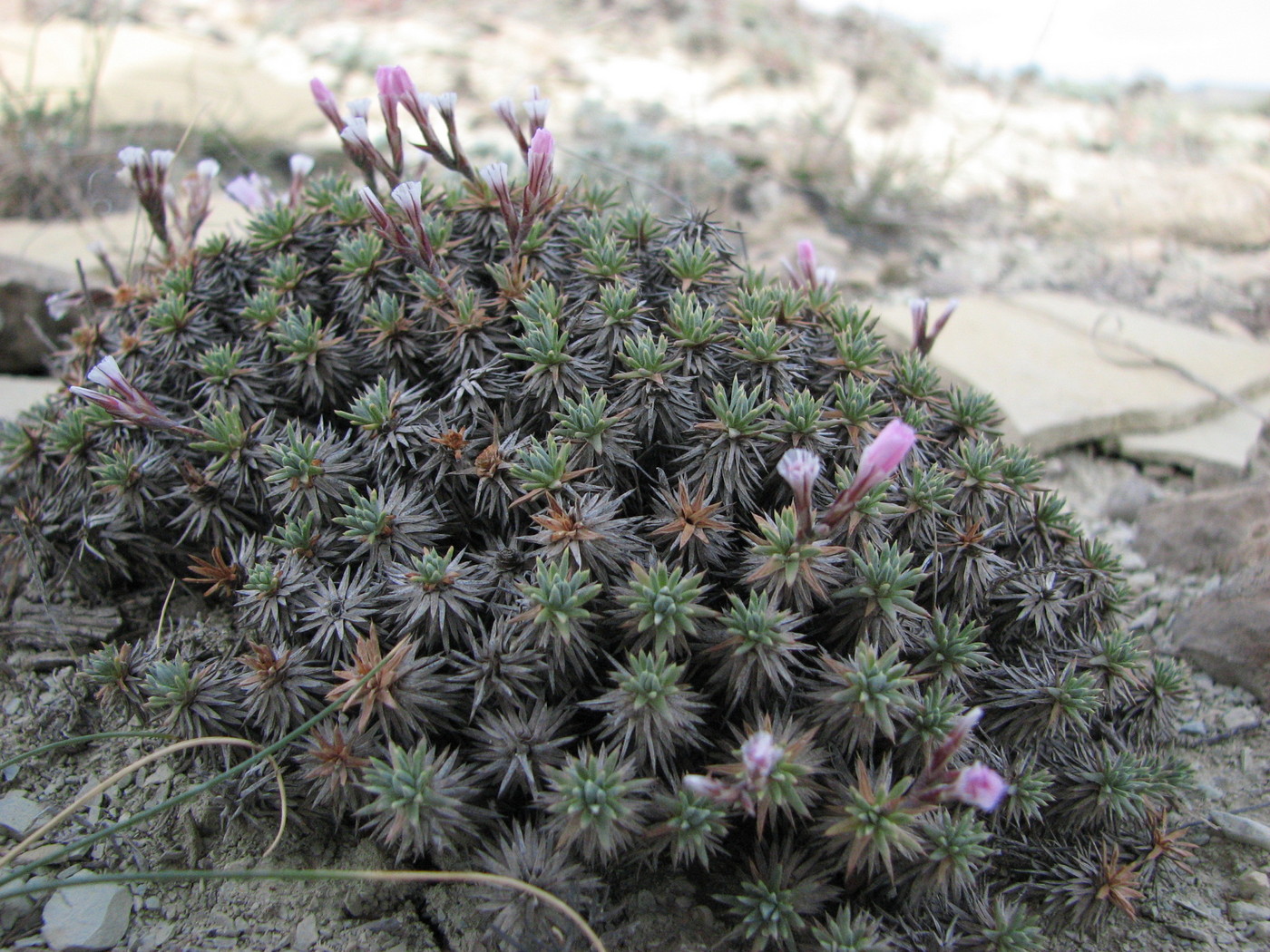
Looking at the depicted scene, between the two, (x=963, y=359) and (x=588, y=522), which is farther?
(x=963, y=359)

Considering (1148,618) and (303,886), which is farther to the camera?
(1148,618)

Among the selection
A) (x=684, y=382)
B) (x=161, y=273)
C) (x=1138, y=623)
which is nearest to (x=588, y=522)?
(x=684, y=382)

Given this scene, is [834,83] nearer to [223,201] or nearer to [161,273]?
[223,201]

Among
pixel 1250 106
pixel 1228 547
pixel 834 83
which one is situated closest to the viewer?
pixel 1228 547

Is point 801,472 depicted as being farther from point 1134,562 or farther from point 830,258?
point 830,258

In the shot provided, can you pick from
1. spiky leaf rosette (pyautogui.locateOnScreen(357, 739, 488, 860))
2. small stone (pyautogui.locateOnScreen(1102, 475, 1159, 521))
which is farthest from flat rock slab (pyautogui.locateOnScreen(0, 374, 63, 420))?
small stone (pyautogui.locateOnScreen(1102, 475, 1159, 521))

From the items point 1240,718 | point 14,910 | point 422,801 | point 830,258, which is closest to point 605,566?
point 422,801
